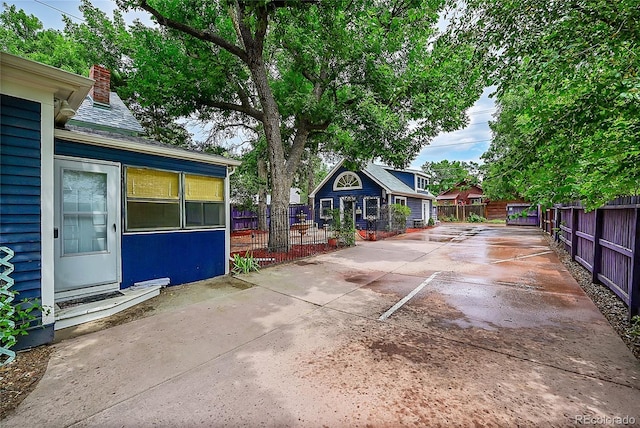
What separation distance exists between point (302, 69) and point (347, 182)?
10.2 meters

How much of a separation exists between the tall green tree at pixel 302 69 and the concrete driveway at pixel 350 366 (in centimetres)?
535

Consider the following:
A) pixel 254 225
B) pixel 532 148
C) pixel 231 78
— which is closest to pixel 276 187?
pixel 231 78

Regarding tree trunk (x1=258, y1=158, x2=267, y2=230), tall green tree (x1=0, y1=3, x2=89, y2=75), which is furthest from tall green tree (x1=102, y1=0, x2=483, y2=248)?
tree trunk (x1=258, y1=158, x2=267, y2=230)

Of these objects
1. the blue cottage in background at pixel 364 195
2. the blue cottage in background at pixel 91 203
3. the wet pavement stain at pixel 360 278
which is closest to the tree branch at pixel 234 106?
the blue cottage in background at pixel 91 203

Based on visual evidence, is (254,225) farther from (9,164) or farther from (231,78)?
(9,164)

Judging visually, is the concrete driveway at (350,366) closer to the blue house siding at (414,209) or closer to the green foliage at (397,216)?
the green foliage at (397,216)

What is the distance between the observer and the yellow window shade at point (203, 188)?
231 inches

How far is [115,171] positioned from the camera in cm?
479

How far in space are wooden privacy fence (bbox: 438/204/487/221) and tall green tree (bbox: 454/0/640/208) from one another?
28591mm

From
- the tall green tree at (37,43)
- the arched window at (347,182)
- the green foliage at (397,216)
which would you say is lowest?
the green foliage at (397,216)

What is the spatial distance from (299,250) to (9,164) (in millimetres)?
7538

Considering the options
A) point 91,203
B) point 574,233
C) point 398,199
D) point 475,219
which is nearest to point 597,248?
point 574,233

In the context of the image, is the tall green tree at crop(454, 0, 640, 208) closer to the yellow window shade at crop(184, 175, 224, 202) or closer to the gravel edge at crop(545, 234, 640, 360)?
the gravel edge at crop(545, 234, 640, 360)

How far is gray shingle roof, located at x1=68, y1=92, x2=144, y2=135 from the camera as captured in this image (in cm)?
615
